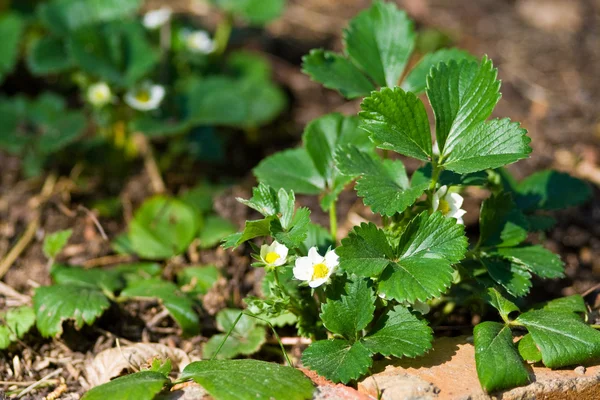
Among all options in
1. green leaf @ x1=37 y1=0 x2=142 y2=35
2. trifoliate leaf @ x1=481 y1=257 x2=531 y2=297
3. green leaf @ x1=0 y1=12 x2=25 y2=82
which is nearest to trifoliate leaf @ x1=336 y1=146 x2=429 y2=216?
trifoliate leaf @ x1=481 y1=257 x2=531 y2=297

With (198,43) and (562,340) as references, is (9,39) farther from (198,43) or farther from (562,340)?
(562,340)

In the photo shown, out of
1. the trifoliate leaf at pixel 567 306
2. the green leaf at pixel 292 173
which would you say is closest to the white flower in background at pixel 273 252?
the green leaf at pixel 292 173

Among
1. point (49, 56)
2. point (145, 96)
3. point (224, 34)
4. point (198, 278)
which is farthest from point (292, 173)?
point (224, 34)

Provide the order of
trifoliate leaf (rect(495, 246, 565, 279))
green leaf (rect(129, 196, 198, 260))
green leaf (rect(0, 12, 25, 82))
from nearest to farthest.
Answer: trifoliate leaf (rect(495, 246, 565, 279))
green leaf (rect(129, 196, 198, 260))
green leaf (rect(0, 12, 25, 82))

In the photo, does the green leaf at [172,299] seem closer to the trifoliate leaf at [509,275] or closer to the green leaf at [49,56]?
the trifoliate leaf at [509,275]

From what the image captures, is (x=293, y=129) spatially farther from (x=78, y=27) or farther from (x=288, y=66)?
(x=78, y=27)

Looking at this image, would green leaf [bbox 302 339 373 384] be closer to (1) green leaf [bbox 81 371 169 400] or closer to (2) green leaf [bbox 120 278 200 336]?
(1) green leaf [bbox 81 371 169 400]

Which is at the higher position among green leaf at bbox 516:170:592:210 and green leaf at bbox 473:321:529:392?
green leaf at bbox 516:170:592:210
